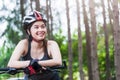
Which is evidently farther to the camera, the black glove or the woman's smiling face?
the woman's smiling face

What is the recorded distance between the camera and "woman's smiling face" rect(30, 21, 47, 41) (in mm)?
2613

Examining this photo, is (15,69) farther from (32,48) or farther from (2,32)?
(2,32)

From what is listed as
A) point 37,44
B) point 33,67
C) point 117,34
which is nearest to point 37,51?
point 37,44

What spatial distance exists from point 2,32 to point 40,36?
20774 mm

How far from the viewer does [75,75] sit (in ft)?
137

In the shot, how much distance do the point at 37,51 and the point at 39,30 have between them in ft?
0.44

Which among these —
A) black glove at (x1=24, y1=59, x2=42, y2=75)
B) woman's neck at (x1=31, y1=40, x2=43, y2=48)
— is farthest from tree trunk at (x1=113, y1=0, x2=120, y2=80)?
black glove at (x1=24, y1=59, x2=42, y2=75)

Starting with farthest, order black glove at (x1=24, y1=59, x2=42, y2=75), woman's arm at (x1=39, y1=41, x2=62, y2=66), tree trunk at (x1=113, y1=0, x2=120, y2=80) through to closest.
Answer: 1. tree trunk at (x1=113, y1=0, x2=120, y2=80)
2. woman's arm at (x1=39, y1=41, x2=62, y2=66)
3. black glove at (x1=24, y1=59, x2=42, y2=75)

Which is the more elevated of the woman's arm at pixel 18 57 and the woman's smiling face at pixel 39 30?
the woman's smiling face at pixel 39 30

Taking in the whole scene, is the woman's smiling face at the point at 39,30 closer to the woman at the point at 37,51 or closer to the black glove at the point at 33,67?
the woman at the point at 37,51

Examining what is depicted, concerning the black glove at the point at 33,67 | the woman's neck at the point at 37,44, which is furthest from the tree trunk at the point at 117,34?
the black glove at the point at 33,67

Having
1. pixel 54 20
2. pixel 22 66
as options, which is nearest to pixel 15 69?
pixel 22 66

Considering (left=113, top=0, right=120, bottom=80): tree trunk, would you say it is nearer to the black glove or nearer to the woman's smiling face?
the woman's smiling face

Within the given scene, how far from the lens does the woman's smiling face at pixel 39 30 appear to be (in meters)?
2.61
